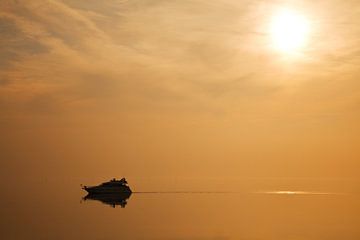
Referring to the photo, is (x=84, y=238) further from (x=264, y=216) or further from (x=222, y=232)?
(x=264, y=216)

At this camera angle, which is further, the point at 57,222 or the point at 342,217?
the point at 342,217

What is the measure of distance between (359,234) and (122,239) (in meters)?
46.4

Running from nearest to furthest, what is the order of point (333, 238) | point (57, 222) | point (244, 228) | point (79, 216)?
1. point (333, 238)
2. point (244, 228)
3. point (57, 222)
4. point (79, 216)

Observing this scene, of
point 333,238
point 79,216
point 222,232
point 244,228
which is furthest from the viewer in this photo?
point 79,216

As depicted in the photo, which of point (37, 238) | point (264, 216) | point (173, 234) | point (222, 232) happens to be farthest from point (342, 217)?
point (37, 238)

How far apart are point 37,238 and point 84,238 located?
8.07 meters

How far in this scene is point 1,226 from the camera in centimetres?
10306

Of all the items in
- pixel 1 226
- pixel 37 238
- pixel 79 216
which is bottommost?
pixel 37 238

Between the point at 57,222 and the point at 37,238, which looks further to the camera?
the point at 57,222

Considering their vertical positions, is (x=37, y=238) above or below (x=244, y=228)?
below

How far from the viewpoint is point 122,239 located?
289ft

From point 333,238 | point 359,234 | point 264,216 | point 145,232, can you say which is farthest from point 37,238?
point 264,216

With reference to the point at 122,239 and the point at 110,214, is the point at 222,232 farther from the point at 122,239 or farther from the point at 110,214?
the point at 110,214

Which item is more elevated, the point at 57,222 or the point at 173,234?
the point at 57,222
